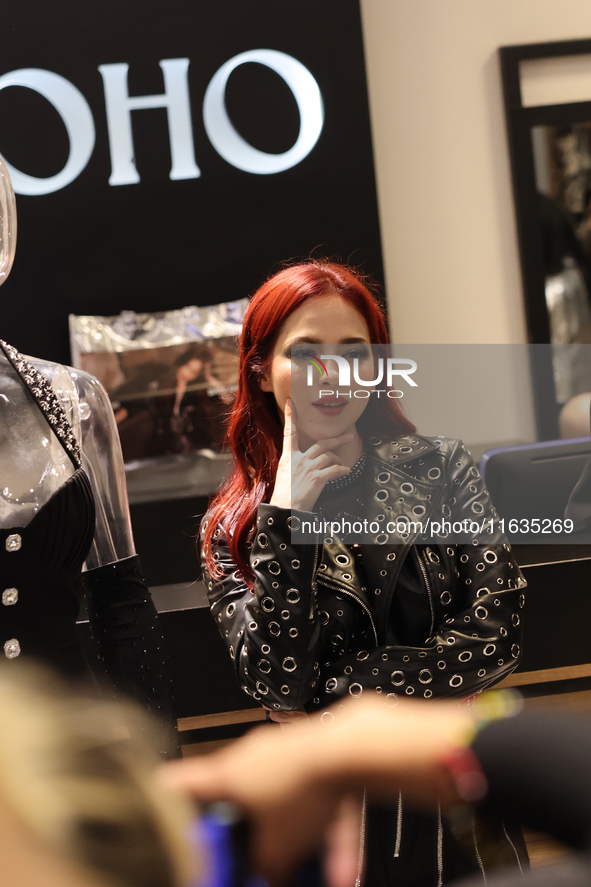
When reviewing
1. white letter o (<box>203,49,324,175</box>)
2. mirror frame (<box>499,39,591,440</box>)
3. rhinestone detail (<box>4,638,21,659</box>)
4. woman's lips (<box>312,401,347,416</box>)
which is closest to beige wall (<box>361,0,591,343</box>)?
mirror frame (<box>499,39,591,440</box>)

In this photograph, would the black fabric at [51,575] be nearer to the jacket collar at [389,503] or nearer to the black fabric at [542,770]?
the jacket collar at [389,503]

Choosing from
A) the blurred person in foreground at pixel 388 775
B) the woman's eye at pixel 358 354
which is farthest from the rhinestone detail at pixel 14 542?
the blurred person in foreground at pixel 388 775

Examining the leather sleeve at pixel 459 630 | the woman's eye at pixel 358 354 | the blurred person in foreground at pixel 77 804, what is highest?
the woman's eye at pixel 358 354

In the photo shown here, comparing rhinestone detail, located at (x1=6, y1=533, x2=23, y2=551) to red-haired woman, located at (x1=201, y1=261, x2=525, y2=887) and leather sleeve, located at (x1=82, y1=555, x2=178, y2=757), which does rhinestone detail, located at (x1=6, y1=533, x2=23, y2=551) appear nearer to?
leather sleeve, located at (x1=82, y1=555, x2=178, y2=757)

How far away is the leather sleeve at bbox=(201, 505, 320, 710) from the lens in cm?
109

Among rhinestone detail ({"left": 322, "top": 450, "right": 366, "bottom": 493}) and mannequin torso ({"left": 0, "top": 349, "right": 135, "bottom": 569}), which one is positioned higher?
mannequin torso ({"left": 0, "top": 349, "right": 135, "bottom": 569})

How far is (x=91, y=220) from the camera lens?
4.57 metres

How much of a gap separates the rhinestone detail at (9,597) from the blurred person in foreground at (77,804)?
74cm

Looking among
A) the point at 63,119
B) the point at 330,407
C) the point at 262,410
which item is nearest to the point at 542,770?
the point at 330,407

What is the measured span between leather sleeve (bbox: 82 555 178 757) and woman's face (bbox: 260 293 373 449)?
0.34 meters

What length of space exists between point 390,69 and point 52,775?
5.29 m

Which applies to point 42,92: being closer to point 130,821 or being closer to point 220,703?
point 220,703

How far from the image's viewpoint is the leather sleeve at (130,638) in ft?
3.60

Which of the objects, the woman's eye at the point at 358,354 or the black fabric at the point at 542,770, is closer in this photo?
the black fabric at the point at 542,770
